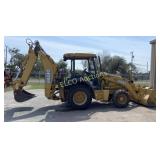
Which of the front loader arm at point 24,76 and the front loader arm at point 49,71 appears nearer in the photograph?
the front loader arm at point 24,76

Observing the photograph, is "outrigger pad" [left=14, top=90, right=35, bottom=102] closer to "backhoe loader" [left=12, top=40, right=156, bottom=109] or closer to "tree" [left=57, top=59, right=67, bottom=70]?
"backhoe loader" [left=12, top=40, right=156, bottom=109]

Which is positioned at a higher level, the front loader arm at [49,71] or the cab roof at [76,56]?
Answer: the cab roof at [76,56]

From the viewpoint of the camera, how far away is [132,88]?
459 inches

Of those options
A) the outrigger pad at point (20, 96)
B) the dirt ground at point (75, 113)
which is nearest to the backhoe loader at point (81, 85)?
the outrigger pad at point (20, 96)

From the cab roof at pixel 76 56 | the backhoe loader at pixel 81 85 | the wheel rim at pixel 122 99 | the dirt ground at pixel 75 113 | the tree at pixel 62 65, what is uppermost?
the cab roof at pixel 76 56

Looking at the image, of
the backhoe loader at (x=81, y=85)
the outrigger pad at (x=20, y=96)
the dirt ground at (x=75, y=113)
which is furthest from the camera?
the backhoe loader at (x=81, y=85)

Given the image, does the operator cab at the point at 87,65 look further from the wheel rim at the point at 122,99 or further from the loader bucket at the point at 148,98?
the loader bucket at the point at 148,98

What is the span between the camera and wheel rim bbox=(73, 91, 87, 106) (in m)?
10.5

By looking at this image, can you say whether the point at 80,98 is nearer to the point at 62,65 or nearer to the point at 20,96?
the point at 62,65

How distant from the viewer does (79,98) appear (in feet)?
34.7

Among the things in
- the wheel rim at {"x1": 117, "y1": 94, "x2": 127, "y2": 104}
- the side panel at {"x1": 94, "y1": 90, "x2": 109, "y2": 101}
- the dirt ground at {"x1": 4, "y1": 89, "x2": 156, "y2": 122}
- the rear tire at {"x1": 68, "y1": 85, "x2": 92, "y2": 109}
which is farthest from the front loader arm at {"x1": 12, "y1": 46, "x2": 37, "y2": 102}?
the wheel rim at {"x1": 117, "y1": 94, "x2": 127, "y2": 104}

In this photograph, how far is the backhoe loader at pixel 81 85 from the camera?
34.6 feet

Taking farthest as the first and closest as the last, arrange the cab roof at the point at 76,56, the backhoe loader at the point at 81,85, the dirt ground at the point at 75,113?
the cab roof at the point at 76,56
the backhoe loader at the point at 81,85
the dirt ground at the point at 75,113

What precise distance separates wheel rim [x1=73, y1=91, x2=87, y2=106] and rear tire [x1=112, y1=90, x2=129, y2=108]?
1216mm
